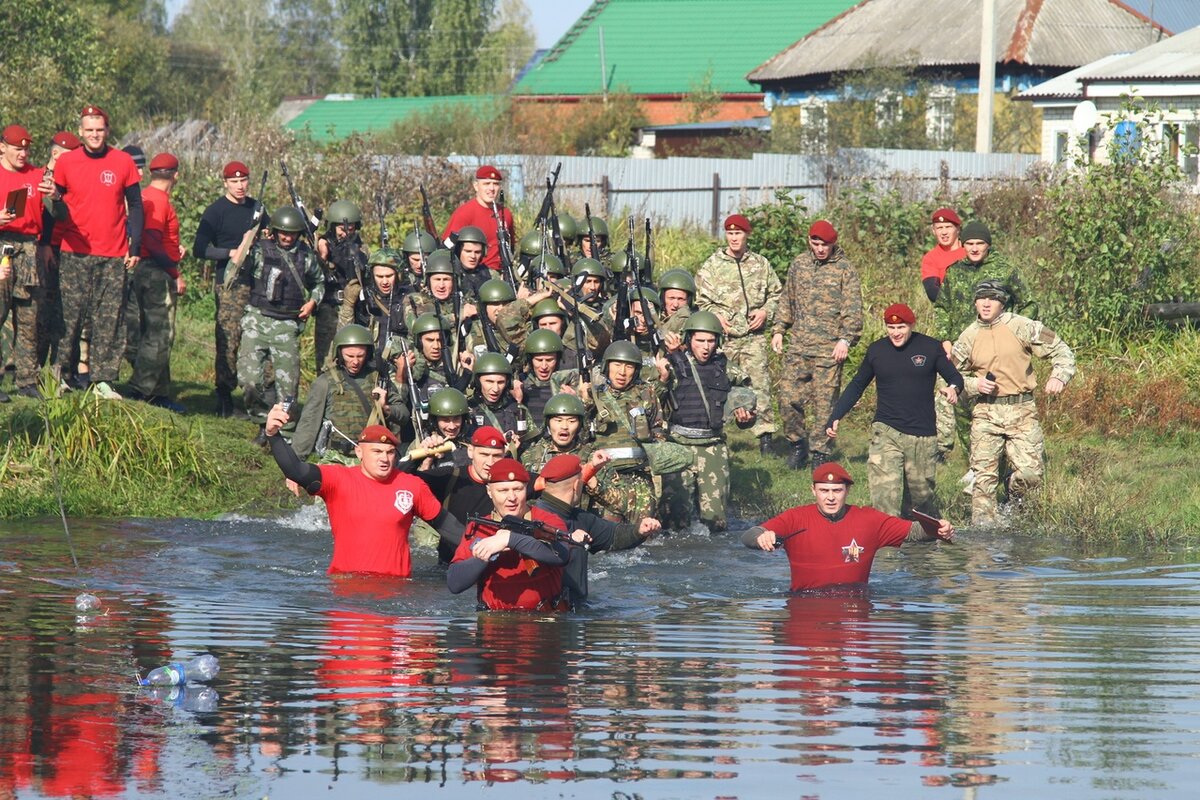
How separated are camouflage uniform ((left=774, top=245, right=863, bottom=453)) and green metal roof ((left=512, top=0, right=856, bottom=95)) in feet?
128

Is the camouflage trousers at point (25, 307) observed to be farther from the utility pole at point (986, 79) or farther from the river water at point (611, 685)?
the utility pole at point (986, 79)

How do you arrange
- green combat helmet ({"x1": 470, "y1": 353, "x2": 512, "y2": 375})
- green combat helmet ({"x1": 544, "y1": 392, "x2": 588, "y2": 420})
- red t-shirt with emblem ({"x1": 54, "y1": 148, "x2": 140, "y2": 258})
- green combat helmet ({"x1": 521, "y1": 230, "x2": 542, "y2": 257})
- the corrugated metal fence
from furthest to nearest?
1. the corrugated metal fence
2. green combat helmet ({"x1": 521, "y1": 230, "x2": 542, "y2": 257})
3. red t-shirt with emblem ({"x1": 54, "y1": 148, "x2": 140, "y2": 258})
4. green combat helmet ({"x1": 470, "y1": 353, "x2": 512, "y2": 375})
5. green combat helmet ({"x1": 544, "y1": 392, "x2": 588, "y2": 420})

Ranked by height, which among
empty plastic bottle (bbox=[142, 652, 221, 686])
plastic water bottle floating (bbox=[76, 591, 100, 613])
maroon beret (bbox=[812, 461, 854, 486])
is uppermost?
maroon beret (bbox=[812, 461, 854, 486])

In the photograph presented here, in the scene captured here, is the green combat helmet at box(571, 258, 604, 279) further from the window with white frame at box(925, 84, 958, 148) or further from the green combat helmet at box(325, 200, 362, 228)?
the window with white frame at box(925, 84, 958, 148)

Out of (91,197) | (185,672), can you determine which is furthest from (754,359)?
(185,672)

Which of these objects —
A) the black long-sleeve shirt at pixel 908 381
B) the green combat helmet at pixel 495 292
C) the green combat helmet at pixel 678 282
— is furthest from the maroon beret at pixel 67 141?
the black long-sleeve shirt at pixel 908 381

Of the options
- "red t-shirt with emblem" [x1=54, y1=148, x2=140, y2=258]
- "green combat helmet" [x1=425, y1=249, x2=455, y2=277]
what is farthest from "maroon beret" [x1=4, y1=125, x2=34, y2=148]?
"green combat helmet" [x1=425, y1=249, x2=455, y2=277]

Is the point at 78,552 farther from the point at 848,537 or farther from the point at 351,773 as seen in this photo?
the point at 351,773

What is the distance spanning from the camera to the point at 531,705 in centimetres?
813

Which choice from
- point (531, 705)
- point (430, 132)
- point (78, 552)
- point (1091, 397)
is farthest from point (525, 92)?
point (531, 705)

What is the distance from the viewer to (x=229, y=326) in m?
17.2

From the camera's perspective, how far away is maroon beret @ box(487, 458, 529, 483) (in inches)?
390

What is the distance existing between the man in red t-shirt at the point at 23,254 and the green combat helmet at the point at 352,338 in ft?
11.1

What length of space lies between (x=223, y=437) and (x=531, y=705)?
8976mm
